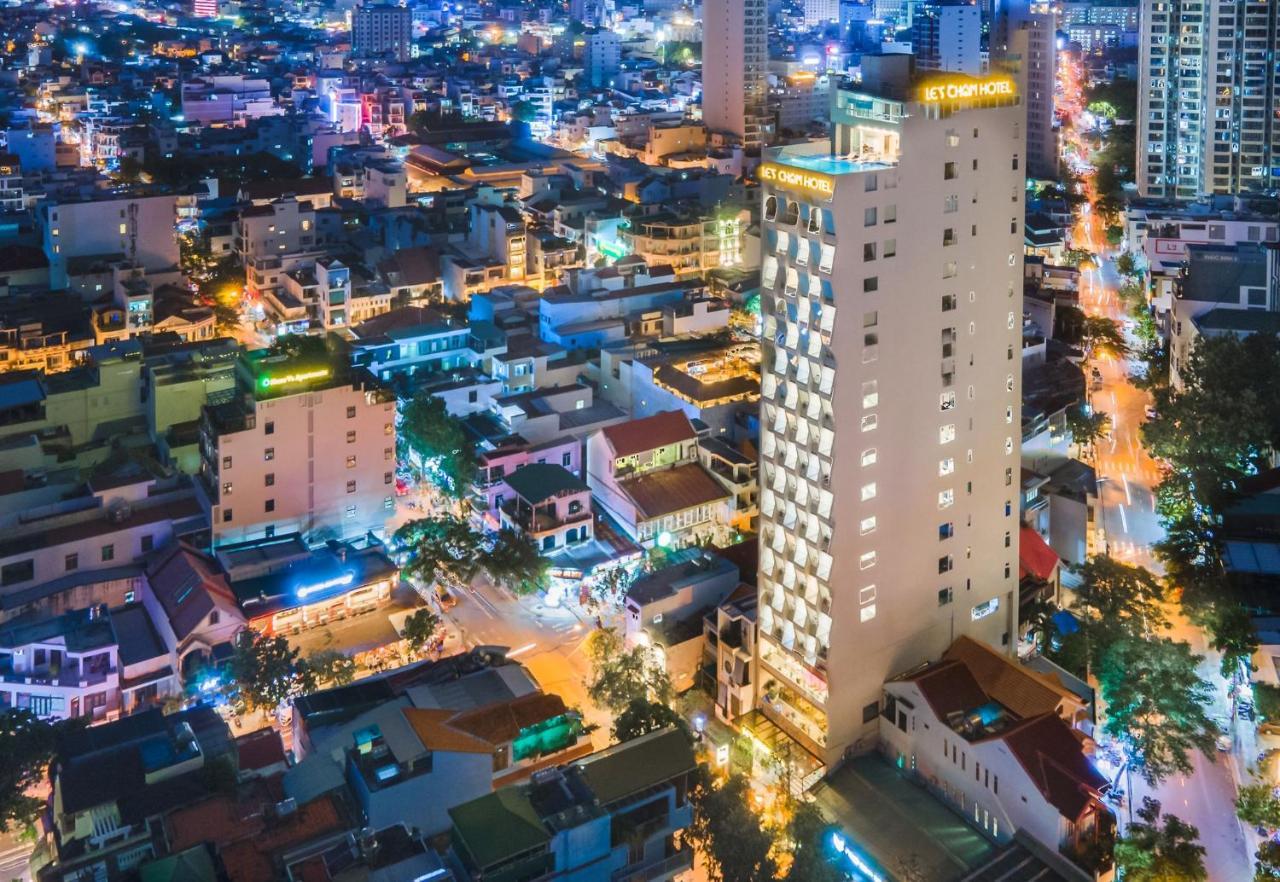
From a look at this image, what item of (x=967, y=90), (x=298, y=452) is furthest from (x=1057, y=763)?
(x=298, y=452)

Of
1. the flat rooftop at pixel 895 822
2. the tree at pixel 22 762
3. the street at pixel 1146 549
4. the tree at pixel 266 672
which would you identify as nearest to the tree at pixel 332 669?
the tree at pixel 266 672

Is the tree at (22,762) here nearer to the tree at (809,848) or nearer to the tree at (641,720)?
the tree at (641,720)

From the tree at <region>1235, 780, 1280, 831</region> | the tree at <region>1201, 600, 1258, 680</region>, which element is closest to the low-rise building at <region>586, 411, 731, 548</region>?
the tree at <region>1201, 600, 1258, 680</region>

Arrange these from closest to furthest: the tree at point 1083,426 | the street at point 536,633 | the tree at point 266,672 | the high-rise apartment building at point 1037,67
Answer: the tree at point 266,672 < the street at point 536,633 < the tree at point 1083,426 < the high-rise apartment building at point 1037,67

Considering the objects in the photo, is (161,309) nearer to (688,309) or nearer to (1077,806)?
(688,309)

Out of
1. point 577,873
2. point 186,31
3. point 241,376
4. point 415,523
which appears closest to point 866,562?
point 577,873

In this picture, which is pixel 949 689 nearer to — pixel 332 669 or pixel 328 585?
pixel 332 669
